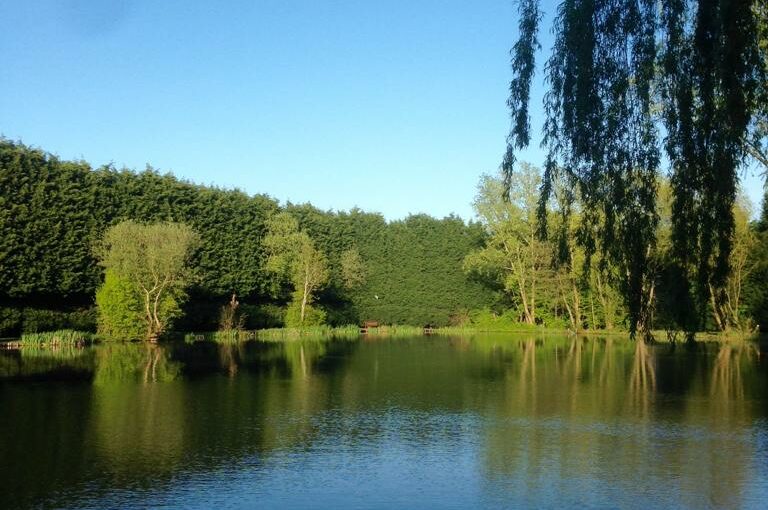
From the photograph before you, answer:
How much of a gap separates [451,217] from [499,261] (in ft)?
25.3

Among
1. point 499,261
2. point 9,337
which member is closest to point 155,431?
point 9,337

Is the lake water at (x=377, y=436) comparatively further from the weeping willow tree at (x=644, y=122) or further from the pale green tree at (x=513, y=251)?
the pale green tree at (x=513, y=251)

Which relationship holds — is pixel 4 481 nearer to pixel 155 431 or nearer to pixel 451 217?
pixel 155 431

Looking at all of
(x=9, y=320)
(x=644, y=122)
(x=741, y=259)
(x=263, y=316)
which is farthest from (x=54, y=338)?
(x=741, y=259)

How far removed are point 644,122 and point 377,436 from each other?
7154mm

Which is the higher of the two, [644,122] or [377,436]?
[644,122]

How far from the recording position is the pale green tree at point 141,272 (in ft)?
103

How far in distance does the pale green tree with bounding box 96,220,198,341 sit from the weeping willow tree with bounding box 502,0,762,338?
26398 mm

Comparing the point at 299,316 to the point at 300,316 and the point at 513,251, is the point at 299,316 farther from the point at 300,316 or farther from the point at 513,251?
the point at 513,251

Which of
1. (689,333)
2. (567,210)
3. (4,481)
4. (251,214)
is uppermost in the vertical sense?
(251,214)

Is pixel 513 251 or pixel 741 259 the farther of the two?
pixel 513 251

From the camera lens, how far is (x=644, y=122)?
768 centimetres

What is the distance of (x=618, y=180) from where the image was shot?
7.51m

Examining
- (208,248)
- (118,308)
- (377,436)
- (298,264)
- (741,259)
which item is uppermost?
(208,248)
